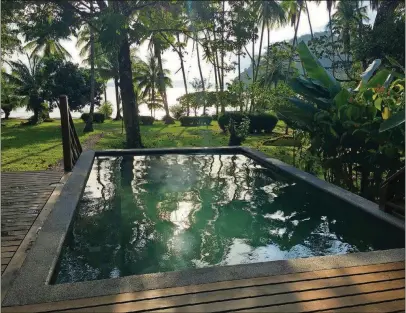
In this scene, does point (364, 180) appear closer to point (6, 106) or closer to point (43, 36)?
point (43, 36)

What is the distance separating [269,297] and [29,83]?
2938cm

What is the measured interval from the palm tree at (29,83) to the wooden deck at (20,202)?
68.7ft

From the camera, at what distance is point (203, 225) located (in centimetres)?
532

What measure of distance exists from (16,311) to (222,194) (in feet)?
15.5

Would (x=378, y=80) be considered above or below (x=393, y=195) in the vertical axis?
above

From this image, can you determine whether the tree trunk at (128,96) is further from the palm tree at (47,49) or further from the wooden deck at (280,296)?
the palm tree at (47,49)

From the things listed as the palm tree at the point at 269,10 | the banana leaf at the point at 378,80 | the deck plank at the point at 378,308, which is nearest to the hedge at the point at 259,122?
the palm tree at the point at 269,10

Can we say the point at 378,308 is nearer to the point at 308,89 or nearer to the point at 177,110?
the point at 308,89

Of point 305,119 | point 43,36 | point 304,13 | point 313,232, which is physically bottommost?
point 313,232

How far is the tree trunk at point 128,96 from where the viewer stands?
40.6 feet

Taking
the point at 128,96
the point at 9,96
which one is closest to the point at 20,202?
the point at 128,96

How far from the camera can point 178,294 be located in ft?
8.84

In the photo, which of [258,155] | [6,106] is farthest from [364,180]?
[6,106]

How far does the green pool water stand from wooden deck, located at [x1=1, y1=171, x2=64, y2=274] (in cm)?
53
